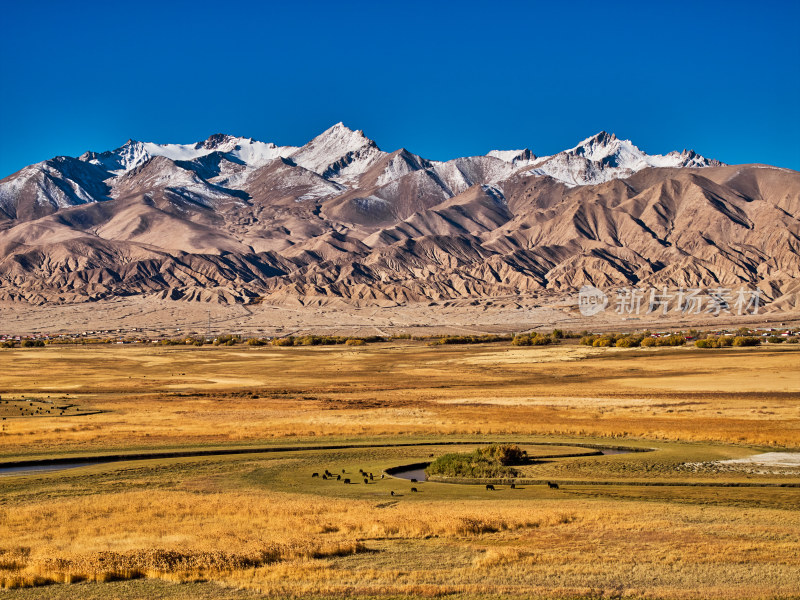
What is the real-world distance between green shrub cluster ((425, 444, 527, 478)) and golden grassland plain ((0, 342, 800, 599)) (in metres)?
0.91

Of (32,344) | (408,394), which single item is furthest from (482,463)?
(32,344)

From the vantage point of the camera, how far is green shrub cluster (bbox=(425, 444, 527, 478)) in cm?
3177

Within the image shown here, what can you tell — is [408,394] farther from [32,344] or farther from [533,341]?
[32,344]

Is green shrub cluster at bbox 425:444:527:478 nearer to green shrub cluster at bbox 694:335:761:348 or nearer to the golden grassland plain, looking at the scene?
the golden grassland plain

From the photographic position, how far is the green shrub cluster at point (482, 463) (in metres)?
31.8

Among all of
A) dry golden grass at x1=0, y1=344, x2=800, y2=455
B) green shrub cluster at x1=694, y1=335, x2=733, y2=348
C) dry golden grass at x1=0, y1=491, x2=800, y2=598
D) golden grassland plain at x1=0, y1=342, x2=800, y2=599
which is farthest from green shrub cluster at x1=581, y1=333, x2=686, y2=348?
dry golden grass at x1=0, y1=491, x2=800, y2=598

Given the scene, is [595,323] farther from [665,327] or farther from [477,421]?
[477,421]

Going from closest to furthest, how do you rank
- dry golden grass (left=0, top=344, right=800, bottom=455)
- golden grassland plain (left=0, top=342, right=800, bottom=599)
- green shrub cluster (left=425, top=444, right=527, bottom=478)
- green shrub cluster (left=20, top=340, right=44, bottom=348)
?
golden grassland plain (left=0, top=342, right=800, bottom=599) → green shrub cluster (left=425, top=444, right=527, bottom=478) → dry golden grass (left=0, top=344, right=800, bottom=455) → green shrub cluster (left=20, top=340, right=44, bottom=348)

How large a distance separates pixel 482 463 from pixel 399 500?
6.27m

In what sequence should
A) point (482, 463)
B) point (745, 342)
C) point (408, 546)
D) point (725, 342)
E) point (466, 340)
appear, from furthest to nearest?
point (466, 340), point (725, 342), point (745, 342), point (482, 463), point (408, 546)

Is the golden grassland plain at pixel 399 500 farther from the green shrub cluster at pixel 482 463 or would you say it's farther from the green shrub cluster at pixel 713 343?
the green shrub cluster at pixel 713 343

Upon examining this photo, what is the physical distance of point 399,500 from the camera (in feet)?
88.7

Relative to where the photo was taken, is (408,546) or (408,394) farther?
(408,394)

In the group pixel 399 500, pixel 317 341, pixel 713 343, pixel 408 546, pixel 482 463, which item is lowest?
pixel 399 500
